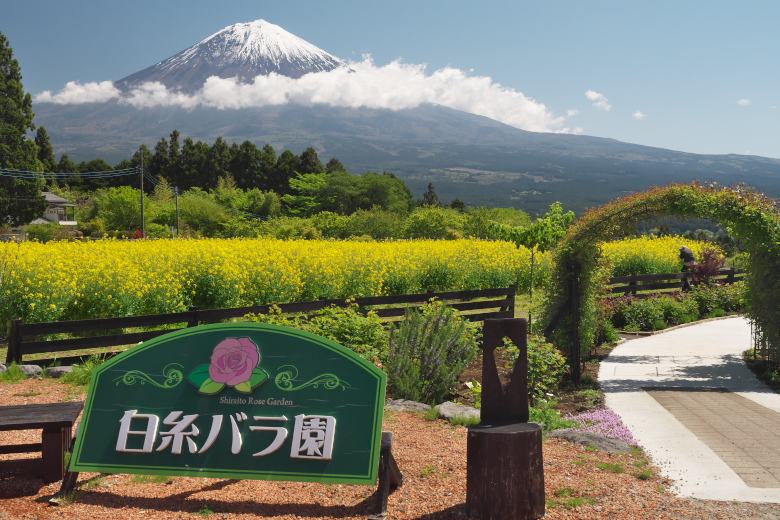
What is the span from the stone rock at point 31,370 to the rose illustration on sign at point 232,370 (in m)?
4.95

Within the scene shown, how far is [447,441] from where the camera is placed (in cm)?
520

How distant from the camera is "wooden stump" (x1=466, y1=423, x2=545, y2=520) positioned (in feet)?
12.0

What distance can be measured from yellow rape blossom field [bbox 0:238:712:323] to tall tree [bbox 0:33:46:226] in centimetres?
2453

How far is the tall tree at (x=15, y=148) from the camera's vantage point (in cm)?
3366

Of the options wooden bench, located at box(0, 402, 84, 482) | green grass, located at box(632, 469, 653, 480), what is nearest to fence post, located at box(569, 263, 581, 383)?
green grass, located at box(632, 469, 653, 480)

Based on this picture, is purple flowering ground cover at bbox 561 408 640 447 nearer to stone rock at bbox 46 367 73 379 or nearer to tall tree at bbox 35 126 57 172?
stone rock at bbox 46 367 73 379

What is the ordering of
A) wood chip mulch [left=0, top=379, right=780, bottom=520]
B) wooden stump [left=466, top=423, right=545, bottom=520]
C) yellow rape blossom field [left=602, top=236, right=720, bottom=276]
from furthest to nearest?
1. yellow rape blossom field [left=602, top=236, right=720, bottom=276]
2. wood chip mulch [left=0, top=379, right=780, bottom=520]
3. wooden stump [left=466, top=423, right=545, bottom=520]

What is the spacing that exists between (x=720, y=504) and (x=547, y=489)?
3.55 feet

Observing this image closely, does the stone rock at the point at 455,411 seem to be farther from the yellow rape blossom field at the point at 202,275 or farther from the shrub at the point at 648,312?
the shrub at the point at 648,312

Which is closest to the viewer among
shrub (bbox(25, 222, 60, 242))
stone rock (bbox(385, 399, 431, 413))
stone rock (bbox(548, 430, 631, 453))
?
stone rock (bbox(548, 430, 631, 453))

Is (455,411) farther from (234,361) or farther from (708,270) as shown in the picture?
(708,270)

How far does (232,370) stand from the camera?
3.87 m

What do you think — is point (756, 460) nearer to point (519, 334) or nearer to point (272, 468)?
point (519, 334)

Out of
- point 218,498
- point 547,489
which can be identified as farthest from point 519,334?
point 218,498
